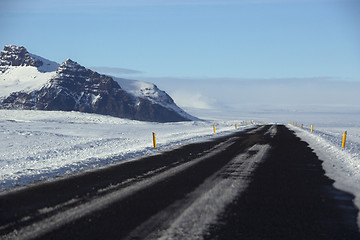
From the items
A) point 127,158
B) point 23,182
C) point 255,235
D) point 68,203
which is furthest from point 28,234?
point 127,158

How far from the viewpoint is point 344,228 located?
614 cm

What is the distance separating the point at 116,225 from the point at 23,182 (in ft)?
18.3

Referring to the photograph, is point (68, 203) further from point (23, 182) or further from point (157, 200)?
point (23, 182)

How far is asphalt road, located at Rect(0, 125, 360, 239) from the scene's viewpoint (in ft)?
18.8

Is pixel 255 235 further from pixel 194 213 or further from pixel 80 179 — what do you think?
pixel 80 179

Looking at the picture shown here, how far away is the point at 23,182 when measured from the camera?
10586 millimetres

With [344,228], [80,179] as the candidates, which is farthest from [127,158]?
[344,228]

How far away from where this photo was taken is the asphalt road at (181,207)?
5730mm

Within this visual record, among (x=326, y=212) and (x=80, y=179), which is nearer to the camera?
(x=326, y=212)

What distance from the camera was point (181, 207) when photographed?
23.7 ft

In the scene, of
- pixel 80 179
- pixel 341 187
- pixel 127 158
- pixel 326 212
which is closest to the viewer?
pixel 326 212

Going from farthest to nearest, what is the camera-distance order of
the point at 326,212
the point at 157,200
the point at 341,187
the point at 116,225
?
the point at 341,187 < the point at 157,200 < the point at 326,212 < the point at 116,225

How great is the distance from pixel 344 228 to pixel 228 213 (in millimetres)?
1827

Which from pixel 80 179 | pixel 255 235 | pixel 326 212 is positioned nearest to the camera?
pixel 255 235
